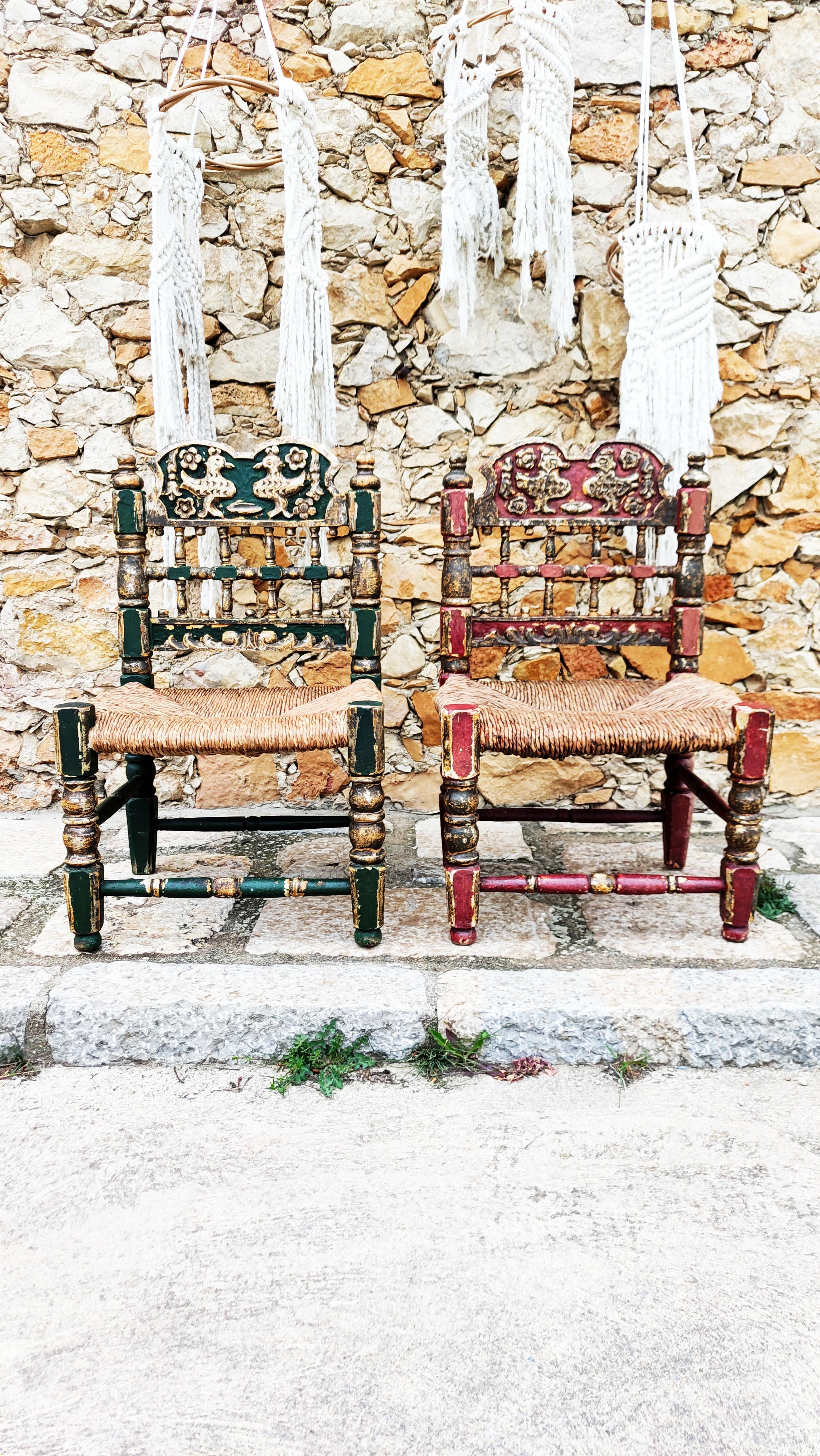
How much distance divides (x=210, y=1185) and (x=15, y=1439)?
43cm

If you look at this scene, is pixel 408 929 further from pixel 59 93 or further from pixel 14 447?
pixel 59 93

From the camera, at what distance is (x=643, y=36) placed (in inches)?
99.1

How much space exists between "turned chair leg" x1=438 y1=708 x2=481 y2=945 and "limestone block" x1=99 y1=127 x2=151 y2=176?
6.51ft

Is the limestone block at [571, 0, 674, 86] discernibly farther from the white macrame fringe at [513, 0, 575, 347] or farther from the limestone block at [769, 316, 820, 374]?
the limestone block at [769, 316, 820, 374]

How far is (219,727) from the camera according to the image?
6.37 feet

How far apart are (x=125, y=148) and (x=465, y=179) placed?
1.02m

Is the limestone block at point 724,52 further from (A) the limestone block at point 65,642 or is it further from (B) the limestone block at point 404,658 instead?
(A) the limestone block at point 65,642

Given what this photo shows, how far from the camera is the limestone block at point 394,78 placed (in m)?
2.66

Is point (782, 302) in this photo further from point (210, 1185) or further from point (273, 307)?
point (210, 1185)

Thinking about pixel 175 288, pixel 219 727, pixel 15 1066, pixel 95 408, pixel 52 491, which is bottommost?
pixel 15 1066

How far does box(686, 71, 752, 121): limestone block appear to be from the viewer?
264 centimetres

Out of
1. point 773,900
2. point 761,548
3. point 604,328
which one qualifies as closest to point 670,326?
point 604,328

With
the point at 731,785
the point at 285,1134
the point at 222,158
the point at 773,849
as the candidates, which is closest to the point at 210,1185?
the point at 285,1134

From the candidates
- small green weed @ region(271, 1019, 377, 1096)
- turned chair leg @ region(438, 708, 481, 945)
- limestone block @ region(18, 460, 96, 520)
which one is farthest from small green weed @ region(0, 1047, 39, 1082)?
limestone block @ region(18, 460, 96, 520)
